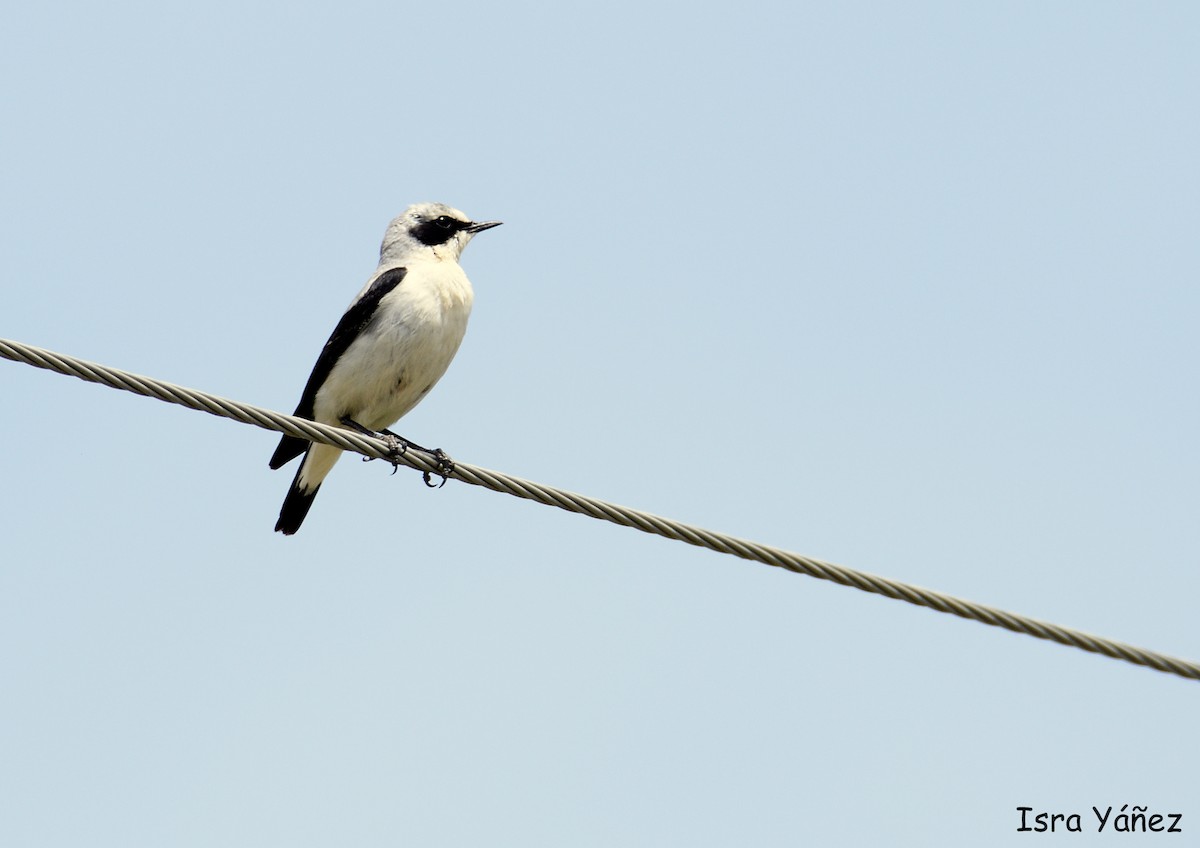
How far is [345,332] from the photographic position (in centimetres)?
823

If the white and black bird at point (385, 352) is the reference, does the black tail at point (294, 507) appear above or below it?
below

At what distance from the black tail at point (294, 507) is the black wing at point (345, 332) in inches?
16.3

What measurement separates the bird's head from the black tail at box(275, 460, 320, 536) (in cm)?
147

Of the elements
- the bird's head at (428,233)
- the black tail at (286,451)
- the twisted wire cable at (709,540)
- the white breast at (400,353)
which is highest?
the bird's head at (428,233)

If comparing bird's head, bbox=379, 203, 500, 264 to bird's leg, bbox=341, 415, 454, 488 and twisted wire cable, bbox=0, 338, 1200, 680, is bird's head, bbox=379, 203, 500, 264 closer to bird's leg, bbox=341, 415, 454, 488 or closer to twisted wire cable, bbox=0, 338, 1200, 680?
bird's leg, bbox=341, 415, 454, 488

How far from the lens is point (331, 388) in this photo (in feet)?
27.0

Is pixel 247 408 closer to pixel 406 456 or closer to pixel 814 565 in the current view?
pixel 406 456

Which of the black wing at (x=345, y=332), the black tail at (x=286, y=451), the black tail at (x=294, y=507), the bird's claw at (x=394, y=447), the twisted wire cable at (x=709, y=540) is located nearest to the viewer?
the twisted wire cable at (x=709, y=540)

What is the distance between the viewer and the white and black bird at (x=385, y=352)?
8055 millimetres

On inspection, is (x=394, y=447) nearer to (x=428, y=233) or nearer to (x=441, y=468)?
(x=441, y=468)

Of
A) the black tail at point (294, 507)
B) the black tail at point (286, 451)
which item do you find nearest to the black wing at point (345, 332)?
the black tail at point (286, 451)

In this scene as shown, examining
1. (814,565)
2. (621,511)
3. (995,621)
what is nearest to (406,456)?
(621,511)

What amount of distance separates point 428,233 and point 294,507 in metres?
1.89

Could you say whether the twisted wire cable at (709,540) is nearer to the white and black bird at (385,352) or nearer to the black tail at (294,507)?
the white and black bird at (385,352)
